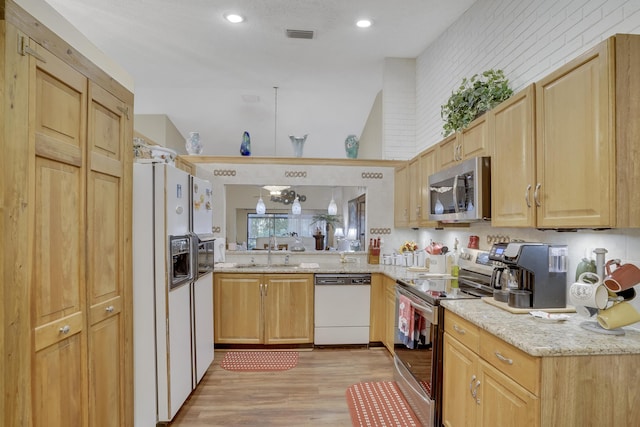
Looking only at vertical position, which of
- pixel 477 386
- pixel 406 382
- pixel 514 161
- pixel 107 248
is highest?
pixel 514 161

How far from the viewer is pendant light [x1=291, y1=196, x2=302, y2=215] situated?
16.4ft

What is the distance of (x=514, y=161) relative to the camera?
2.07m

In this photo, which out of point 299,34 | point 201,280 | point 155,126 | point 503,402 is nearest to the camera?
point 503,402

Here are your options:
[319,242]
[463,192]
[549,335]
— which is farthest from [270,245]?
[549,335]

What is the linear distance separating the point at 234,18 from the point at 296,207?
251 cm

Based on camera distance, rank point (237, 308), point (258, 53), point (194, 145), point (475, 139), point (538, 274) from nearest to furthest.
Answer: point (538, 274)
point (475, 139)
point (237, 308)
point (258, 53)
point (194, 145)

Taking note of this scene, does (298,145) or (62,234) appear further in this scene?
→ (298,145)

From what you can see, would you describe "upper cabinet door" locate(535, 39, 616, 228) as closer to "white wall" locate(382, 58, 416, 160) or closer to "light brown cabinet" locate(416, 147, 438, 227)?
"light brown cabinet" locate(416, 147, 438, 227)

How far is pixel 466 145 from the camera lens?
106 inches

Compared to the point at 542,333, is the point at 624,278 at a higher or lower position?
higher


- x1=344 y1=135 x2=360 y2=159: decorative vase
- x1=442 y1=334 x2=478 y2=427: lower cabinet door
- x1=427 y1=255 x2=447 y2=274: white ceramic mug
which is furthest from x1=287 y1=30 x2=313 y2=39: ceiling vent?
x1=442 y1=334 x2=478 y2=427: lower cabinet door

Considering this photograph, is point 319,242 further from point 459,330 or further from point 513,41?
point 513,41

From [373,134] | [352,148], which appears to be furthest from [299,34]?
[373,134]

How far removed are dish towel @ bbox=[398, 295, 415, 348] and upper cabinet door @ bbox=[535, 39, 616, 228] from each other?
45.6 inches
